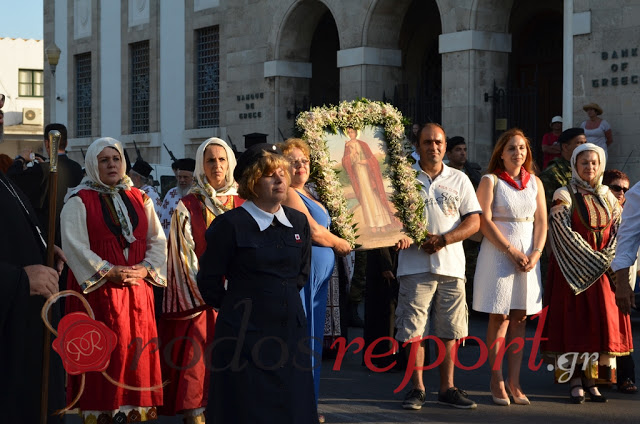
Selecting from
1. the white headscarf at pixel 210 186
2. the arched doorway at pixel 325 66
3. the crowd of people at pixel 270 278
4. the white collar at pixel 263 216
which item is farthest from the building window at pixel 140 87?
the white collar at pixel 263 216

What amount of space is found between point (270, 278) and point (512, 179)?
329 cm

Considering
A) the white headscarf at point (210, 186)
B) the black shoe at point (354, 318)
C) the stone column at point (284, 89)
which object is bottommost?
the black shoe at point (354, 318)

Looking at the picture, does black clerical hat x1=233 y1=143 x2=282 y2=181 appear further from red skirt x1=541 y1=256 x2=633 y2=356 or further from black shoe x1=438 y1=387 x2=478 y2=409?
red skirt x1=541 y1=256 x2=633 y2=356

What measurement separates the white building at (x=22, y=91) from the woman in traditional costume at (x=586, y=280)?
51.4 m

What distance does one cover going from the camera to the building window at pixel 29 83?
201 feet

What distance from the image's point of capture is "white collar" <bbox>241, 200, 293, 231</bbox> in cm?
577

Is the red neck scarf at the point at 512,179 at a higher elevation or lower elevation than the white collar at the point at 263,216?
higher

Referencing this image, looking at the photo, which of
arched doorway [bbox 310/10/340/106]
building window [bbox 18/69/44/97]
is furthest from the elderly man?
building window [bbox 18/69/44/97]

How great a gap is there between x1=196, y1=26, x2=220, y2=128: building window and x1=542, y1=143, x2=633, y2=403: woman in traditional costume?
19554 millimetres

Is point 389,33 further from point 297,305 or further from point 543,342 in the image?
point 297,305

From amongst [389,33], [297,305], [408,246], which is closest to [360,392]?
[408,246]

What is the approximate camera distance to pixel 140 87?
30.8m

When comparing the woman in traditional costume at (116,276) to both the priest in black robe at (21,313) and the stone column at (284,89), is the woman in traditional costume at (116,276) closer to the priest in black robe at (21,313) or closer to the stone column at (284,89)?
the priest in black robe at (21,313)

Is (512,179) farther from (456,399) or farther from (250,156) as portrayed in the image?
(250,156)
